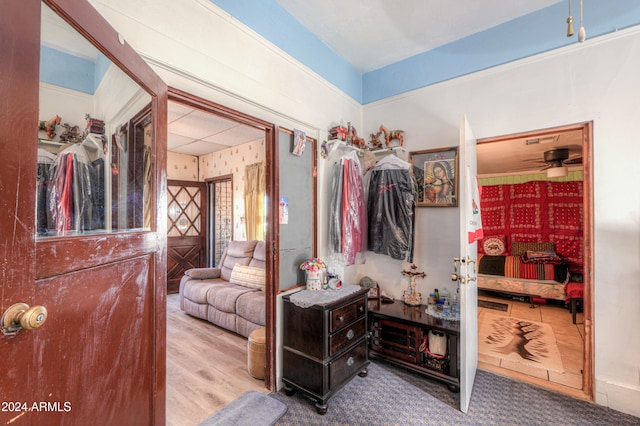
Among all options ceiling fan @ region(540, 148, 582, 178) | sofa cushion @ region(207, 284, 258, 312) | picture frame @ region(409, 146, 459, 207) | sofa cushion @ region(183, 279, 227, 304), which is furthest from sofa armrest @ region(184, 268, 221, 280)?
ceiling fan @ region(540, 148, 582, 178)

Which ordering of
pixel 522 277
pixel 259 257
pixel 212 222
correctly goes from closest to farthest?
pixel 259 257
pixel 522 277
pixel 212 222

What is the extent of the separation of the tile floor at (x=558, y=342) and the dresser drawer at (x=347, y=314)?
1.26 metres

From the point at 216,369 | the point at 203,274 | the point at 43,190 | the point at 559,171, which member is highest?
the point at 559,171

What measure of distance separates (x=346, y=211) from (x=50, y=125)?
6.45 feet

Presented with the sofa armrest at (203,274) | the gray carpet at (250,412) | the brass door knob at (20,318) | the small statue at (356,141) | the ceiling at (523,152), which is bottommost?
the gray carpet at (250,412)

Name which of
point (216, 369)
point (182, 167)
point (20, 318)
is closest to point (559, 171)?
point (216, 369)

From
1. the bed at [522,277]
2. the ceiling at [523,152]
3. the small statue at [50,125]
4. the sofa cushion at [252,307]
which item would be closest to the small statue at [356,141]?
the ceiling at [523,152]

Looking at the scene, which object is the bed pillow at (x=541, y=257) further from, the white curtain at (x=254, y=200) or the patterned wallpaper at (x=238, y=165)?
the patterned wallpaper at (x=238, y=165)

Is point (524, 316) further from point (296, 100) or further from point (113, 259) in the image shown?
point (113, 259)

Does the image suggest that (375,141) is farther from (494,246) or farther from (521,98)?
(494,246)

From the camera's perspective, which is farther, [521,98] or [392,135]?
[392,135]

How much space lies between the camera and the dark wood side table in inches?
84.1

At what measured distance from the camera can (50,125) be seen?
2.72 ft

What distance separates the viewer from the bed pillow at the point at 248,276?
3.47 m
